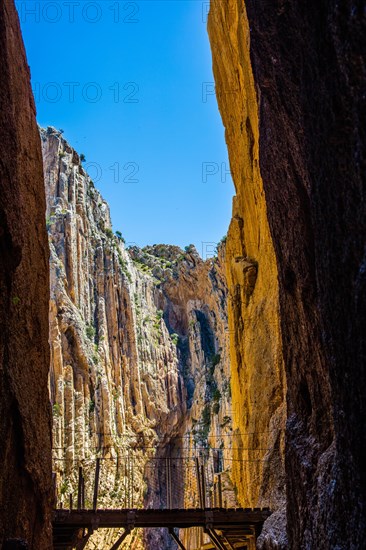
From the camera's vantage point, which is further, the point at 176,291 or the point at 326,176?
the point at 176,291

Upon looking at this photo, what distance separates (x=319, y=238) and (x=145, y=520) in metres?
12.7

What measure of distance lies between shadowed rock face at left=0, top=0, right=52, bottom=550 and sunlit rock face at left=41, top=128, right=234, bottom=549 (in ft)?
84.2

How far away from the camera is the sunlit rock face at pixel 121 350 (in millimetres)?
42156

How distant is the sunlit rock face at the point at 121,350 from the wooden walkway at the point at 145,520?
20.3m

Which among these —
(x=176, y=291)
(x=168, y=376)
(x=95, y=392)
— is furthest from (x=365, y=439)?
(x=176, y=291)

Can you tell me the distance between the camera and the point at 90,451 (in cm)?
4172

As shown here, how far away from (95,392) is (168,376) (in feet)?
55.3

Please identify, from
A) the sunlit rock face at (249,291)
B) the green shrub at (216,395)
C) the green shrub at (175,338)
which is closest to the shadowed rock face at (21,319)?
the sunlit rock face at (249,291)

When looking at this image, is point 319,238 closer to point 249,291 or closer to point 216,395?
point 249,291

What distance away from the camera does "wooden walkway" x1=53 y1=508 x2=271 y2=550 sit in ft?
50.0

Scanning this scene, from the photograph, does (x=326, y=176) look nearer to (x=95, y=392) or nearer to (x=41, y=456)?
(x=41, y=456)

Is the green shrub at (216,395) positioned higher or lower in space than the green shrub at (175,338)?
lower

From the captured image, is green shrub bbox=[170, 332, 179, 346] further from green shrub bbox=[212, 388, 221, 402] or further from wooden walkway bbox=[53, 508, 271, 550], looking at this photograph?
wooden walkway bbox=[53, 508, 271, 550]

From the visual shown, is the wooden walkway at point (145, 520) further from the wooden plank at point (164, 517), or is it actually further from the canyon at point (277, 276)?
the canyon at point (277, 276)
